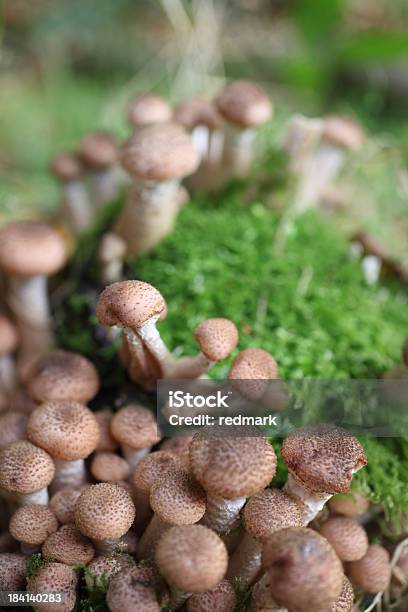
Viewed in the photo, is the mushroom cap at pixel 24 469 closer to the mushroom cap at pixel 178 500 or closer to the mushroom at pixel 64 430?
the mushroom at pixel 64 430

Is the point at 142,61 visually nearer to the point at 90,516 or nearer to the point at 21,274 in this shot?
the point at 21,274

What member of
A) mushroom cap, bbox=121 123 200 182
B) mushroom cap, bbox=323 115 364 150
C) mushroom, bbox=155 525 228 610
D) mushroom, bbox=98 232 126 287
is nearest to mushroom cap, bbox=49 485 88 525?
mushroom, bbox=155 525 228 610

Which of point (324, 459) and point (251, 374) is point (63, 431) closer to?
point (251, 374)

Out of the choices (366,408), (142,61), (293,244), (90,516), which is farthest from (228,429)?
(142,61)

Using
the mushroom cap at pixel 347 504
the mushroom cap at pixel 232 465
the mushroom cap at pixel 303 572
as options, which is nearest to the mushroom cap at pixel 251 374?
the mushroom cap at pixel 232 465

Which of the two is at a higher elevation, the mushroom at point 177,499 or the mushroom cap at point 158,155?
the mushroom cap at point 158,155

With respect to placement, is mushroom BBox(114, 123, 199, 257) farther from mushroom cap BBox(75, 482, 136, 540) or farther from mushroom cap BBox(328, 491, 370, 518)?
mushroom cap BBox(328, 491, 370, 518)
